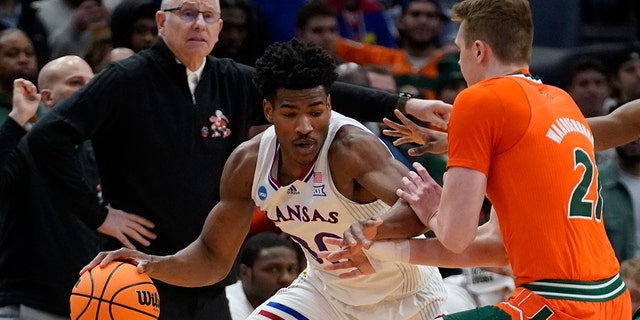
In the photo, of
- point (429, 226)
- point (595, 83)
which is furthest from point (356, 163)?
point (595, 83)

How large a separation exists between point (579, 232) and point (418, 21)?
262 inches


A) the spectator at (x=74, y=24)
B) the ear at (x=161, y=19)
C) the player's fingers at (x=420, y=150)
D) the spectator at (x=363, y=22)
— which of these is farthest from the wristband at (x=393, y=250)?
Result: the spectator at (x=363, y=22)

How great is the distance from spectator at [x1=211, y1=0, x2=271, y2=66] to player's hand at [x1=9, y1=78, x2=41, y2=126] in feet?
9.75

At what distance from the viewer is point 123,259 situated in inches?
233

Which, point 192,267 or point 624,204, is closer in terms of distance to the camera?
point 192,267

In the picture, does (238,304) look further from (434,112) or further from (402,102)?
(434,112)

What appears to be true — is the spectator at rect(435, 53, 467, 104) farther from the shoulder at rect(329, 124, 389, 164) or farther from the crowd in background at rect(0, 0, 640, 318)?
the shoulder at rect(329, 124, 389, 164)

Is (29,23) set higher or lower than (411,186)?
lower

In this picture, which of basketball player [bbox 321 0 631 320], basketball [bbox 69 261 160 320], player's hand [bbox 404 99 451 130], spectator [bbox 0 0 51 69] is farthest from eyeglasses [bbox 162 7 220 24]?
spectator [bbox 0 0 51 69]

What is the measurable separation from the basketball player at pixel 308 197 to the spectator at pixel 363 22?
5412 mm

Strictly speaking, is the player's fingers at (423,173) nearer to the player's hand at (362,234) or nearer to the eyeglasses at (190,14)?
the player's hand at (362,234)

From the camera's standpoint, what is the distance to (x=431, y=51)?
36.9 ft

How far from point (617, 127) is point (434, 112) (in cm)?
108

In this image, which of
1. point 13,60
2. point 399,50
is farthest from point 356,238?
point 399,50
